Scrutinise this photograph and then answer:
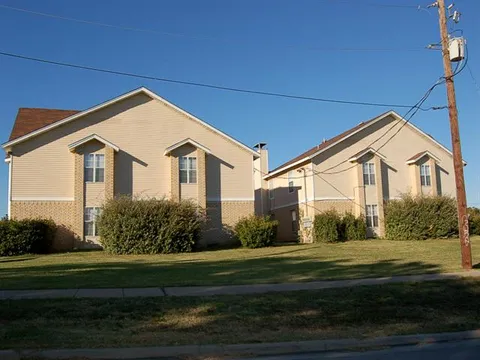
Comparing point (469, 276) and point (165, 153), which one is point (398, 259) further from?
point (165, 153)

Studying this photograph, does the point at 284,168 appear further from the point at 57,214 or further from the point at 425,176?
the point at 57,214

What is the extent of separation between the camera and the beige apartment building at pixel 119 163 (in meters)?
28.1

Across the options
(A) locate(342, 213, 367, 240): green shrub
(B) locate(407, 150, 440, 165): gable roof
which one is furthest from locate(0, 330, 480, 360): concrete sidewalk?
(B) locate(407, 150, 440, 165): gable roof

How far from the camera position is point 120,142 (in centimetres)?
2994

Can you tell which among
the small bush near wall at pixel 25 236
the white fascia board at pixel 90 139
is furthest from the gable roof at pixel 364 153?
the small bush near wall at pixel 25 236

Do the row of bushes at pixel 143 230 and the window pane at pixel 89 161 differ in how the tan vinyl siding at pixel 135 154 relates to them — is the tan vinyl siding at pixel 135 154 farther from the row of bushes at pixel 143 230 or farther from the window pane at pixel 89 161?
the row of bushes at pixel 143 230

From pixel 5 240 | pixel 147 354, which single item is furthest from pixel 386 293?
pixel 5 240

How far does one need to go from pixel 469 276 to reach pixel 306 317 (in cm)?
699

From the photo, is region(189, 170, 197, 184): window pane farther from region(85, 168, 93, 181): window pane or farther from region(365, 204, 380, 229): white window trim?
region(365, 204, 380, 229): white window trim

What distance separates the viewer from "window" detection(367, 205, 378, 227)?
3506cm

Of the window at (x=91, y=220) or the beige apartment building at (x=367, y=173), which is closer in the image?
the window at (x=91, y=220)

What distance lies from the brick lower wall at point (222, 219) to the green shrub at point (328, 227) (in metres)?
4.54

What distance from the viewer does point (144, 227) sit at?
85.3 ft

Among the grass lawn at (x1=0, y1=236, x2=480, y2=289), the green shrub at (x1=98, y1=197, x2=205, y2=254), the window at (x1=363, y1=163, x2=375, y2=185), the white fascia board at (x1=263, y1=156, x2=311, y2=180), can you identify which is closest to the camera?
the grass lawn at (x1=0, y1=236, x2=480, y2=289)
